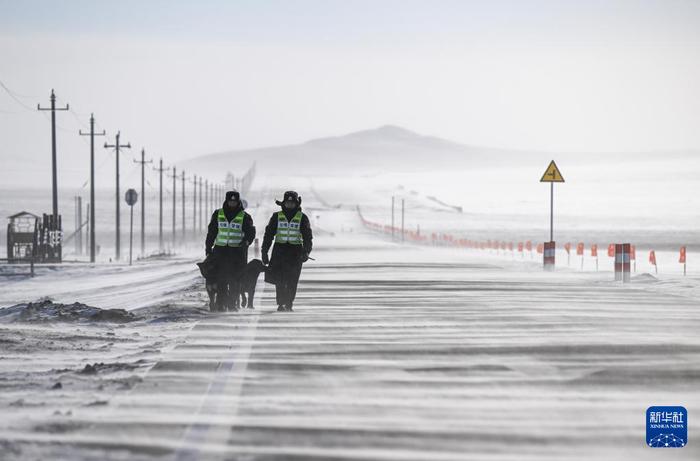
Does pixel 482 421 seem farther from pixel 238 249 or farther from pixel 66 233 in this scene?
pixel 66 233

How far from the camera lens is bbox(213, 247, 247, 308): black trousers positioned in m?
19.6

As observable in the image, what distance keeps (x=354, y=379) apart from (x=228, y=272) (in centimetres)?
844

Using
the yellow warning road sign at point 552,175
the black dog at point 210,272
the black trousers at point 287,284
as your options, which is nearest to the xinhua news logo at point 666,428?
the black trousers at point 287,284

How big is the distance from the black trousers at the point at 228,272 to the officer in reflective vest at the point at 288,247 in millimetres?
459

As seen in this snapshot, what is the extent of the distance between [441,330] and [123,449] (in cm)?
832

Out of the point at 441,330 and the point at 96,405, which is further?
the point at 441,330

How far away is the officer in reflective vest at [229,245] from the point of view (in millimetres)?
19406

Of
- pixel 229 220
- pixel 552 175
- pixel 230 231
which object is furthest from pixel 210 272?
pixel 552 175

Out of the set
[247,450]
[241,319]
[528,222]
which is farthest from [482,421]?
[528,222]

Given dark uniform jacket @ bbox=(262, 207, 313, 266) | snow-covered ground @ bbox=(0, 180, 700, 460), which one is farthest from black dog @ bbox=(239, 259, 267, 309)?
dark uniform jacket @ bbox=(262, 207, 313, 266)

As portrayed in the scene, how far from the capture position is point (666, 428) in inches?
332

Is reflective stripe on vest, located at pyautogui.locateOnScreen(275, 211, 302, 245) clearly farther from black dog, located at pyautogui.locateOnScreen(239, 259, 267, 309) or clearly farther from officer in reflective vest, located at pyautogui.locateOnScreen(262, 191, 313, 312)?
black dog, located at pyautogui.locateOnScreen(239, 259, 267, 309)

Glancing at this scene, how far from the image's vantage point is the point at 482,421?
9.16 meters

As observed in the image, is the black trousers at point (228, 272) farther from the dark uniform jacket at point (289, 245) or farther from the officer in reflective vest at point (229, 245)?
Answer: the dark uniform jacket at point (289, 245)
